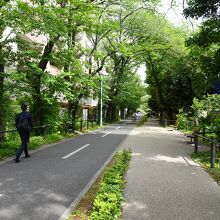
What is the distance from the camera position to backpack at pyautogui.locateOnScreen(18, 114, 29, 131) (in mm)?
10167

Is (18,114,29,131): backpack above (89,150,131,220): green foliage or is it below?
above

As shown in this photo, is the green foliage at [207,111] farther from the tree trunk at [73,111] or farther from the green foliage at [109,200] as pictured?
the green foliage at [109,200]

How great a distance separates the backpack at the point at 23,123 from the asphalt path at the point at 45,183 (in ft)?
3.60

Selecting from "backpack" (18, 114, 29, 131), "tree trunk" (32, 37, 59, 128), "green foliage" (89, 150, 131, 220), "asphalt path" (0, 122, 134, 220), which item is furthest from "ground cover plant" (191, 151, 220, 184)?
"tree trunk" (32, 37, 59, 128)

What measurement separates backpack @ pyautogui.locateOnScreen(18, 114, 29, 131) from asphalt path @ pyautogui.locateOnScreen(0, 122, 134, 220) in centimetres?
110

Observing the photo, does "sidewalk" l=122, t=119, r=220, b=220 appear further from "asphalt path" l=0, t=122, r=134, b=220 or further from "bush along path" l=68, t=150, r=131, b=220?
"asphalt path" l=0, t=122, r=134, b=220

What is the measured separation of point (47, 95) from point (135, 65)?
30.5 m

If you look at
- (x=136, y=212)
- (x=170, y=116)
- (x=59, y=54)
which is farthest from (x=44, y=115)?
(x=170, y=116)

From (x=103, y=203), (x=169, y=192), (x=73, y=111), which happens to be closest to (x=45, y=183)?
(x=103, y=203)

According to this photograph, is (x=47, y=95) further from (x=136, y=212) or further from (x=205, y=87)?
(x=205, y=87)

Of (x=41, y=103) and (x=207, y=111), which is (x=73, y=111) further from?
(x=207, y=111)

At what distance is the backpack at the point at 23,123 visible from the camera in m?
10.2

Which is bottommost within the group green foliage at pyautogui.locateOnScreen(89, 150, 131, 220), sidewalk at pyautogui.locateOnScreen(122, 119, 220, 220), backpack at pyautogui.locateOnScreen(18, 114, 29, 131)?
sidewalk at pyautogui.locateOnScreen(122, 119, 220, 220)

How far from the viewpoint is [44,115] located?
17672 mm
